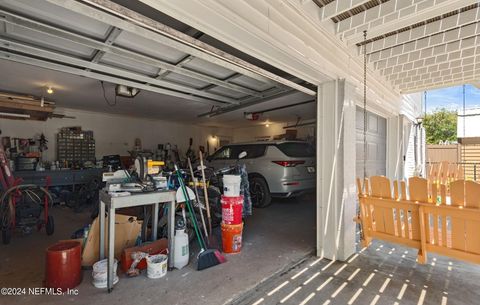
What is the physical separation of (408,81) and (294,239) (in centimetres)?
397

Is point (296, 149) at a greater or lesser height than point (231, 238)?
greater

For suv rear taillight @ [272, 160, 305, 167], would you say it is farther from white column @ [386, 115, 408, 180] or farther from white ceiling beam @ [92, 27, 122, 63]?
white ceiling beam @ [92, 27, 122, 63]

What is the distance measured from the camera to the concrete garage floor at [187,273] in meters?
2.12

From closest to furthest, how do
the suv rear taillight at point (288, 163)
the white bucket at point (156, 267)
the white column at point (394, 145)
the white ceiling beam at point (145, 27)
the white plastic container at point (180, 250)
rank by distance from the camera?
the white ceiling beam at point (145, 27)
the white bucket at point (156, 267)
the white plastic container at point (180, 250)
the suv rear taillight at point (288, 163)
the white column at point (394, 145)

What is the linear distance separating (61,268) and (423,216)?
11.4ft

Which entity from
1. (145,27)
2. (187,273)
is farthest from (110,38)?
(187,273)

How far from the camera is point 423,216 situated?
7.95 ft

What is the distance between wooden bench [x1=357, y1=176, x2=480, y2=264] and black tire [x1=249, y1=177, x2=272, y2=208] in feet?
9.26

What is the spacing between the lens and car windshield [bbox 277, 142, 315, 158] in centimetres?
548

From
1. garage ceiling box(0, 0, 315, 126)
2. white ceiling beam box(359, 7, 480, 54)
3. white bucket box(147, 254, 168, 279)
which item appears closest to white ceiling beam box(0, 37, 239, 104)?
garage ceiling box(0, 0, 315, 126)

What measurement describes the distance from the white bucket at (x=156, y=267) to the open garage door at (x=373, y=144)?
350 centimetres

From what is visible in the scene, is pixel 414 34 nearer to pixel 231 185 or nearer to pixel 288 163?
pixel 231 185

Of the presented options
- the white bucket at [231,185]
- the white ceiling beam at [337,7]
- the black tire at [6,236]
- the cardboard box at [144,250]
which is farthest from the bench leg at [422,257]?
the black tire at [6,236]

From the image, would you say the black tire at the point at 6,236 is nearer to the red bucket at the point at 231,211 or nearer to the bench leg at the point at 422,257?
the red bucket at the point at 231,211
